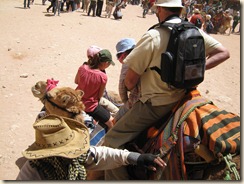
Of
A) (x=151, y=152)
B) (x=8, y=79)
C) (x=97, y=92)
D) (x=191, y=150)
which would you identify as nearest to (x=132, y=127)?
(x=151, y=152)

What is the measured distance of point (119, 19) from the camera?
18797 millimetres

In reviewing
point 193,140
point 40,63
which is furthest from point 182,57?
point 40,63

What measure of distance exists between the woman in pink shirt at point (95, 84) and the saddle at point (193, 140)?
5.09ft

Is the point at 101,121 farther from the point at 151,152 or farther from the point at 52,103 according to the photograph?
the point at 151,152

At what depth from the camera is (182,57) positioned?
273 centimetres

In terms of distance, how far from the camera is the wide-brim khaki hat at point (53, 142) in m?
2.38

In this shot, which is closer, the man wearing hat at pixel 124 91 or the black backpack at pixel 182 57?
the black backpack at pixel 182 57

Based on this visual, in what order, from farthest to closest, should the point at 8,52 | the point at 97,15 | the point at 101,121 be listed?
the point at 97,15 < the point at 8,52 < the point at 101,121

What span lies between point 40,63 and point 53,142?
24.0 feet

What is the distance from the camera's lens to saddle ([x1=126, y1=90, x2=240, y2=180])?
2576 mm

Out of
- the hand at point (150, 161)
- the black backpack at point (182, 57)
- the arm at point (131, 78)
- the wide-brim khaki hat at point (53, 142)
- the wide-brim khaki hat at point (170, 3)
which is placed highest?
the wide-brim khaki hat at point (170, 3)

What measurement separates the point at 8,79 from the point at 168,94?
19.9 ft

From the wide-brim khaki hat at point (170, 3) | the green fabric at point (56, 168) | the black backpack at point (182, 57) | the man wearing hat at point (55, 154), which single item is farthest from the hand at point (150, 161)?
the wide-brim khaki hat at point (170, 3)

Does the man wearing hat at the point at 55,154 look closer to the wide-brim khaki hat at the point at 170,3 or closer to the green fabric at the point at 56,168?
the green fabric at the point at 56,168
